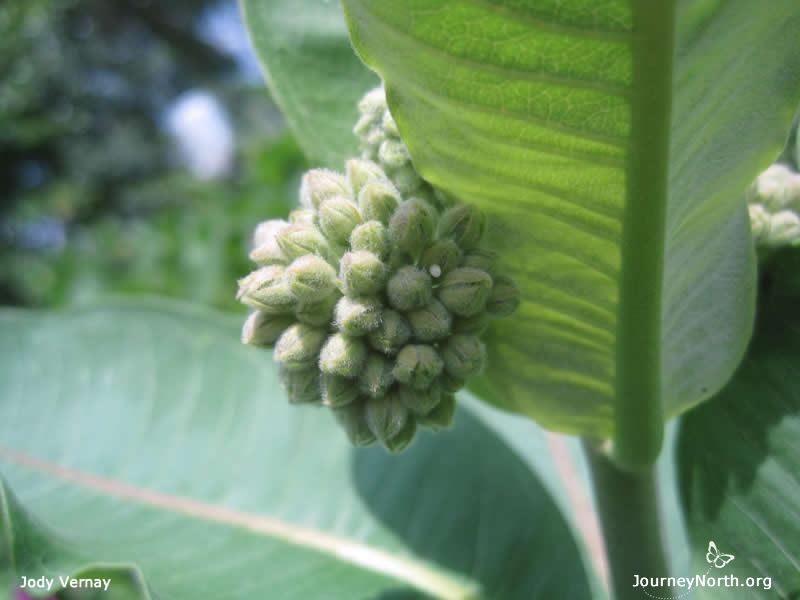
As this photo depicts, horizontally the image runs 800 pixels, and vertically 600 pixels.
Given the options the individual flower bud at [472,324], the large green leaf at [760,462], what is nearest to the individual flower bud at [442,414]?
the individual flower bud at [472,324]

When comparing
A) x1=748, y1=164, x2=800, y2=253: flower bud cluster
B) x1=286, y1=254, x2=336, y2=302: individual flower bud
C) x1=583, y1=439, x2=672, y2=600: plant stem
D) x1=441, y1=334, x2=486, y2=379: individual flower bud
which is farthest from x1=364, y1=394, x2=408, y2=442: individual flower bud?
x1=748, y1=164, x2=800, y2=253: flower bud cluster

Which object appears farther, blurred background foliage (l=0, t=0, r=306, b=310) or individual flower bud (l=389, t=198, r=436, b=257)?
blurred background foliage (l=0, t=0, r=306, b=310)

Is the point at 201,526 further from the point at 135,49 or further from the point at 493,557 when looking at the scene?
the point at 135,49

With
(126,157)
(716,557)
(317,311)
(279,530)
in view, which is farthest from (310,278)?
(126,157)

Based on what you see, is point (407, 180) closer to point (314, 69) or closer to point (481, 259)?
point (481, 259)

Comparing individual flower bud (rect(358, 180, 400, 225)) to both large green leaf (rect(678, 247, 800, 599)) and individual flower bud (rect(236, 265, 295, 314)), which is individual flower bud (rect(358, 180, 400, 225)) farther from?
large green leaf (rect(678, 247, 800, 599))

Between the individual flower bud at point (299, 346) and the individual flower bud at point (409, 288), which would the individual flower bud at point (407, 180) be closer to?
the individual flower bud at point (409, 288)
